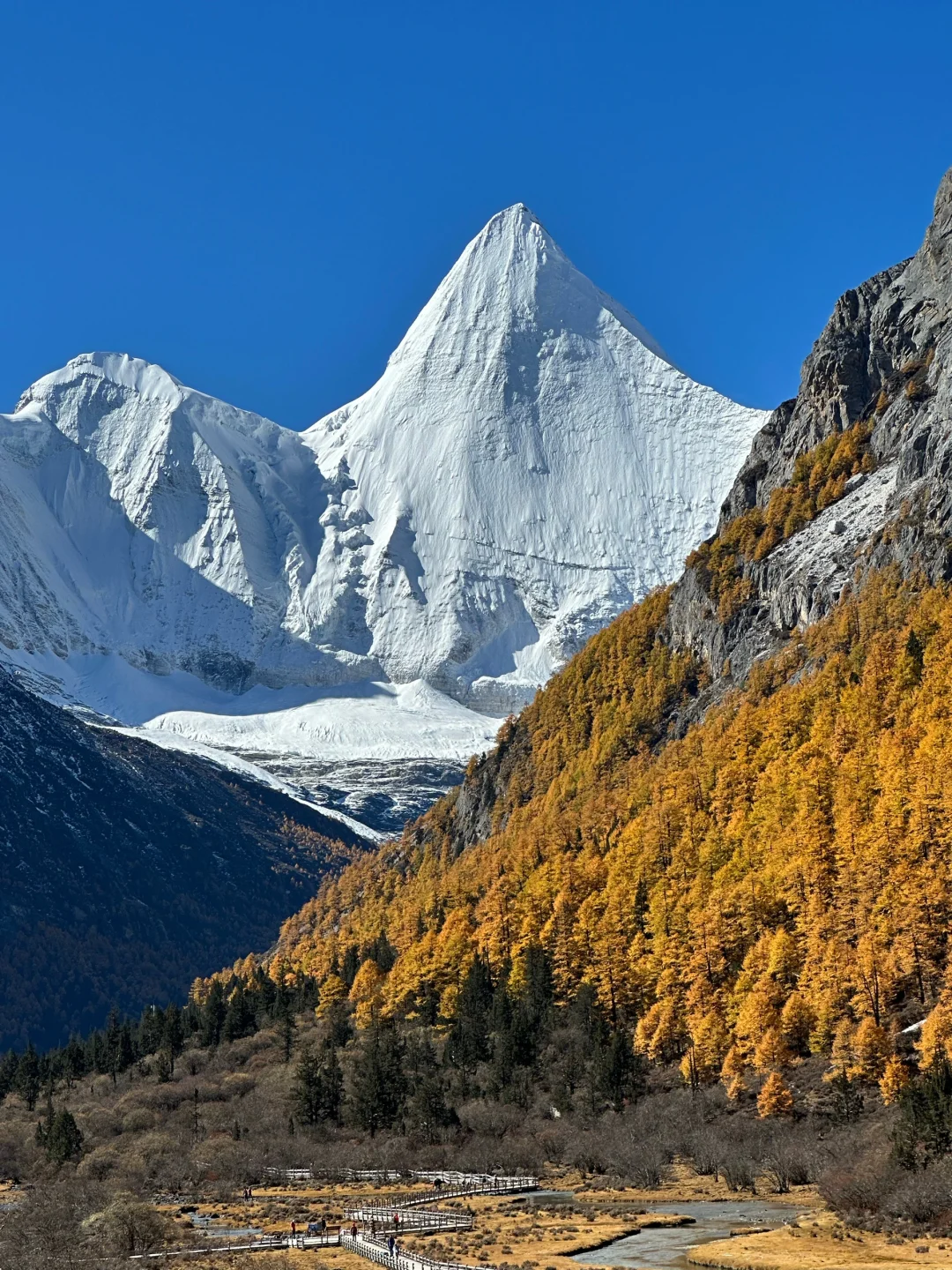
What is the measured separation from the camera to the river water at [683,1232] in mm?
58531

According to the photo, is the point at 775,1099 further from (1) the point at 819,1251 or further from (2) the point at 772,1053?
(1) the point at 819,1251

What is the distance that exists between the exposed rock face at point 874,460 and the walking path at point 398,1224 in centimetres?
6274

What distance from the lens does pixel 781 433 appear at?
177 m

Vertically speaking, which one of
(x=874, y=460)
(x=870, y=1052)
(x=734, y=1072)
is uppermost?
(x=874, y=460)

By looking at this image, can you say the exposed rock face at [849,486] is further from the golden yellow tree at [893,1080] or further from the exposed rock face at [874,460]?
the golden yellow tree at [893,1080]

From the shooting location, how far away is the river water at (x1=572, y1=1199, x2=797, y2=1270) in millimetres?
58531

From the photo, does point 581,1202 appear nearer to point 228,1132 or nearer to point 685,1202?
point 685,1202

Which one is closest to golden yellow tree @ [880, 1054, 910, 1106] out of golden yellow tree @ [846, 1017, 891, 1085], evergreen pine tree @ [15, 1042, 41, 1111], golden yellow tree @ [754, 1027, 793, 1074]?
golden yellow tree @ [846, 1017, 891, 1085]

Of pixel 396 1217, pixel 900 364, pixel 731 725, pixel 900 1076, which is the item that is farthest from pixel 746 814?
pixel 900 364

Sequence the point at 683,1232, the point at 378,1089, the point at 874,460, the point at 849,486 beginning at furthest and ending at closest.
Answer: the point at 874,460 < the point at 849,486 < the point at 378,1089 < the point at 683,1232

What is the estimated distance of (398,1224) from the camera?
68750 mm

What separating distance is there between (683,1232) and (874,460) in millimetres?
104330

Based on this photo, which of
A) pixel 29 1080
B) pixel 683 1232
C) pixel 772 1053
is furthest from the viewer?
pixel 29 1080

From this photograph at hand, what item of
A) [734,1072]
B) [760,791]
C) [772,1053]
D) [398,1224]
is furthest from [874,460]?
[398,1224]
